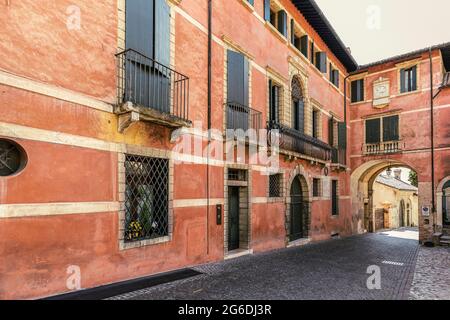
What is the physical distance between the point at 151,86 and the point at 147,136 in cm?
116

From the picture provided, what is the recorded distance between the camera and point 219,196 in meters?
9.20

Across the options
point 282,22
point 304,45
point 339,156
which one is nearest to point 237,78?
point 282,22

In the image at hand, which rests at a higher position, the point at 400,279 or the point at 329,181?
the point at 329,181

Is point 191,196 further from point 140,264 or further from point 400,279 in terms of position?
point 400,279

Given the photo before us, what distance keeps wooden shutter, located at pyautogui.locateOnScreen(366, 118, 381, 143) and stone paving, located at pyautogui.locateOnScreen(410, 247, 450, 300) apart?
25.3 ft

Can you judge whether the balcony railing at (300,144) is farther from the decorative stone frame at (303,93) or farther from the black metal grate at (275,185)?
the black metal grate at (275,185)

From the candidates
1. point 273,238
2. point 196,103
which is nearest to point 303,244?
point 273,238

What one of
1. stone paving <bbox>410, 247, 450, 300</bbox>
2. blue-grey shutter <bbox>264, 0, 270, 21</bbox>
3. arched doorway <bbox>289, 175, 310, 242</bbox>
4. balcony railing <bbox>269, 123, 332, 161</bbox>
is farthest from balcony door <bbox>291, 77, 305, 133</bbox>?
stone paving <bbox>410, 247, 450, 300</bbox>

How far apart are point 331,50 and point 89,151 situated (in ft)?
52.9

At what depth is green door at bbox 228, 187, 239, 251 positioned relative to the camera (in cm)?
1011

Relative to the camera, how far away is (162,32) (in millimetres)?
7453

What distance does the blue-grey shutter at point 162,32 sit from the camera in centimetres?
730

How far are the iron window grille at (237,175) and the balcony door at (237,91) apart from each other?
1.43 meters

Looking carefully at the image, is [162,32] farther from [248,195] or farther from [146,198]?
[248,195]
